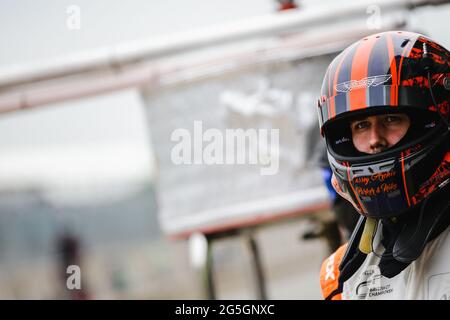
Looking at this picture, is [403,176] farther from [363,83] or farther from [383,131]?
[363,83]

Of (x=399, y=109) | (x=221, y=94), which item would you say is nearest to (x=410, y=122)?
(x=399, y=109)

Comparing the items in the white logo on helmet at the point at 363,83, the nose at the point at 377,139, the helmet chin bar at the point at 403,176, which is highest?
the white logo on helmet at the point at 363,83

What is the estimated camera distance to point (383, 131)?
61.6 inches

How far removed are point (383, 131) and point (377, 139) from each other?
3cm

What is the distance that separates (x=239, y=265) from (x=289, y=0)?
8.73 m

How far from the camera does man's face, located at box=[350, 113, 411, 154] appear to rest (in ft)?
5.09

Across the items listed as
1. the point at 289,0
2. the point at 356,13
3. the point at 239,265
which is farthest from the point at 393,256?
the point at 239,265

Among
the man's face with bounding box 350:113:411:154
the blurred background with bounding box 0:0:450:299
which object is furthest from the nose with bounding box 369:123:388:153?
the blurred background with bounding box 0:0:450:299

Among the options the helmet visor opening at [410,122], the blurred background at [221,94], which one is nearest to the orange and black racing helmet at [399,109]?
the helmet visor opening at [410,122]

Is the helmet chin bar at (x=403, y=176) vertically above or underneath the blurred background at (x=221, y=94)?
underneath

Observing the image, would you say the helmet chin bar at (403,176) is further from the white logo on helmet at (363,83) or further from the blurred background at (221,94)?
the blurred background at (221,94)

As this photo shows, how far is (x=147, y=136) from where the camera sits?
495 cm

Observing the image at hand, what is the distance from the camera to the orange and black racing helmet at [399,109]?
5.04 ft

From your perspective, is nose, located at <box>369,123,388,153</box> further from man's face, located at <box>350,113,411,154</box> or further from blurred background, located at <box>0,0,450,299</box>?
blurred background, located at <box>0,0,450,299</box>
